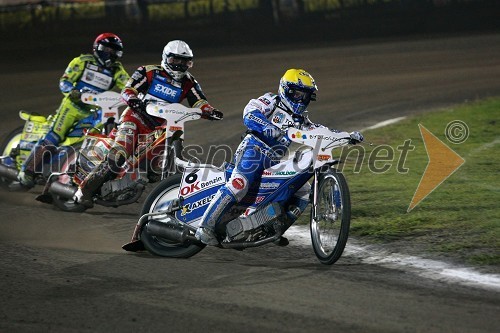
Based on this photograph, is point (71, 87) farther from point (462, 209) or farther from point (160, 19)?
point (160, 19)

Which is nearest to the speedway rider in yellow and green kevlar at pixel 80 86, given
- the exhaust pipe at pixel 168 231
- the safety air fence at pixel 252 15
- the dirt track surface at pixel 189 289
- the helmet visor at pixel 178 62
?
the dirt track surface at pixel 189 289

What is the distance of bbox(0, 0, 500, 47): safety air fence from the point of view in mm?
24172

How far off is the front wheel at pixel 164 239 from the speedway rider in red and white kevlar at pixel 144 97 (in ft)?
6.41

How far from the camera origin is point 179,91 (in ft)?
37.3

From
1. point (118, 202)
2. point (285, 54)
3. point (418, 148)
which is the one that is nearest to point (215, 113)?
point (118, 202)

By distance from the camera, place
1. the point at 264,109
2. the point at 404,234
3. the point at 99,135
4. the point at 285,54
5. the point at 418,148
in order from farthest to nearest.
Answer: the point at 285,54 < the point at 418,148 < the point at 99,135 < the point at 404,234 < the point at 264,109

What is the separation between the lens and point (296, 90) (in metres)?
8.70

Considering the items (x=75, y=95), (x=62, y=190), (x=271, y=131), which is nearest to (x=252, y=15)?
(x=75, y=95)

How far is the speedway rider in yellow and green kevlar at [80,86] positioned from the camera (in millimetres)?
12922

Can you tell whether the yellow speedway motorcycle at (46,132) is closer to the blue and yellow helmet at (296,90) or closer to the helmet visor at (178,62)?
the helmet visor at (178,62)

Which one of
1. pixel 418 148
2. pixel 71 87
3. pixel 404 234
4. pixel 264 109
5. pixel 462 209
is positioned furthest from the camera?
pixel 418 148

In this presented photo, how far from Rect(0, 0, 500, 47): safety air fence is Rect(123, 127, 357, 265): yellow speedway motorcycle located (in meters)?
15.3

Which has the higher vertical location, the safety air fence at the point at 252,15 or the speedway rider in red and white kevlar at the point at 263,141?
the safety air fence at the point at 252,15

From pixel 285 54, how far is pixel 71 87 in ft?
37.0
